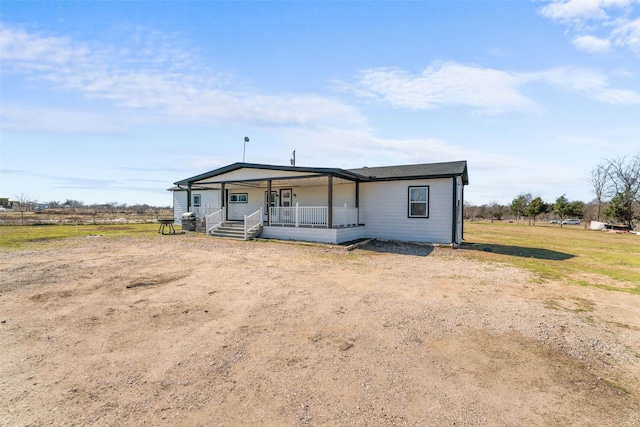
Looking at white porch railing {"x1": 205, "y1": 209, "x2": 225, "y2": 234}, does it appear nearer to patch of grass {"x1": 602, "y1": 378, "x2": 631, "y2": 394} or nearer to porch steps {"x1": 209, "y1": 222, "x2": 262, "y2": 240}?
porch steps {"x1": 209, "y1": 222, "x2": 262, "y2": 240}

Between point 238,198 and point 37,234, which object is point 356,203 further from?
point 37,234

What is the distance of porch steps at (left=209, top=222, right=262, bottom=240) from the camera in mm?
14831

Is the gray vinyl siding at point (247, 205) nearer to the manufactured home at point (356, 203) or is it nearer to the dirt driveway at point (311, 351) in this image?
the manufactured home at point (356, 203)

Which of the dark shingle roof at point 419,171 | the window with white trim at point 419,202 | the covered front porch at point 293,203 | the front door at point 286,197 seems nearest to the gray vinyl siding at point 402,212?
the window with white trim at point 419,202

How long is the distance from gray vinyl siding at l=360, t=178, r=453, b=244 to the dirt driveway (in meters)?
6.51

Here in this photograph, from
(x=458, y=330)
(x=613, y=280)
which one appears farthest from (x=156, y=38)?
(x=613, y=280)

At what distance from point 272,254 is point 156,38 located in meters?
7.95

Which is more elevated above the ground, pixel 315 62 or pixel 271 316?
pixel 315 62

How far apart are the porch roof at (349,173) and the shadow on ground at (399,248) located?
309cm

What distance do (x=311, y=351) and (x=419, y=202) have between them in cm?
1167

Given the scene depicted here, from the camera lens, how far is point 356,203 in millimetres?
15516

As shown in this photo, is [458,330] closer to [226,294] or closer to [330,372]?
[330,372]

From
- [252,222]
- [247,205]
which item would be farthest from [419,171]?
[247,205]

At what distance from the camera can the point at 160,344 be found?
12.5 feet
